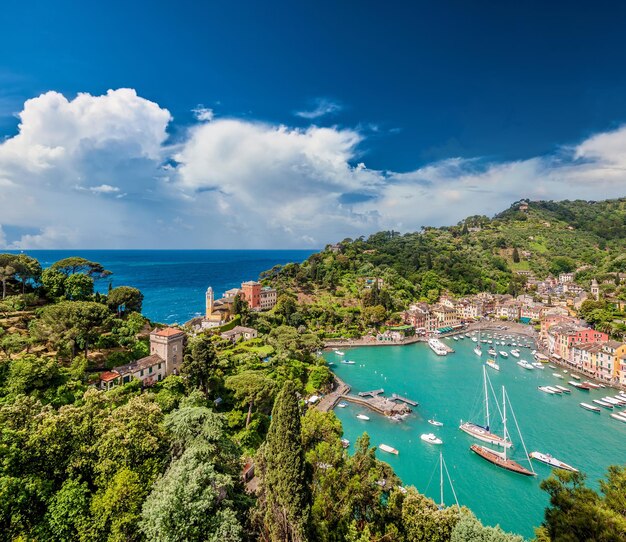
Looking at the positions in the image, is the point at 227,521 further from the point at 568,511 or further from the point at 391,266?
the point at 391,266

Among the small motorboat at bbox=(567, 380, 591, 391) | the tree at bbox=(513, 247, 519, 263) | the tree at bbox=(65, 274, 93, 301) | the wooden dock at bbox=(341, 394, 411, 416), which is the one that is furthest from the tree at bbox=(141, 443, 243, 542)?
the tree at bbox=(513, 247, 519, 263)

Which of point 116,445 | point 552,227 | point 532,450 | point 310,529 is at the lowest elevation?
point 532,450

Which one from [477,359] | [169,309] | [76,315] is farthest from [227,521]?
[169,309]

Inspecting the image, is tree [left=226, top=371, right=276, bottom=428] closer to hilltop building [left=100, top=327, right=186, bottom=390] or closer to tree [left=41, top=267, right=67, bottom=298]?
hilltop building [left=100, top=327, right=186, bottom=390]

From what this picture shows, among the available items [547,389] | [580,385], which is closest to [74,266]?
[547,389]

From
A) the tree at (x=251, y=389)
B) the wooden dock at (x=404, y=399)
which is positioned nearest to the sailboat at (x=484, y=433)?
the wooden dock at (x=404, y=399)

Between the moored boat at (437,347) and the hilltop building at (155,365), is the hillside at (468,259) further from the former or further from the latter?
the hilltop building at (155,365)
